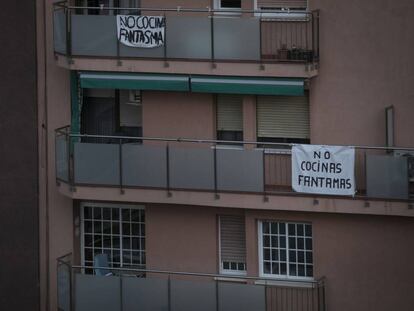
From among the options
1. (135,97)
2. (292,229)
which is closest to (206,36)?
(135,97)

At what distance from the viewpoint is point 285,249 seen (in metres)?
31.5

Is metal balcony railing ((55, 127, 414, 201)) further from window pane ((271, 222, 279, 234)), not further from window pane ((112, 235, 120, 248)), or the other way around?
window pane ((112, 235, 120, 248))

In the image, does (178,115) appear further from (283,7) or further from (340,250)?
(340,250)

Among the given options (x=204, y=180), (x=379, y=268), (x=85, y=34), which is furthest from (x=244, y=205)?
(x=85, y=34)

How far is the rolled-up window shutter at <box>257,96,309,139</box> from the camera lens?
3100 cm

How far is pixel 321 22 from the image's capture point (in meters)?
30.4

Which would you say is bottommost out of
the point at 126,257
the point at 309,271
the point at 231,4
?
A: the point at 309,271

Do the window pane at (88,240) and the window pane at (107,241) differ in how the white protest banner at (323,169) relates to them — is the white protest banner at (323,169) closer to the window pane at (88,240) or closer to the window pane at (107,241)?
the window pane at (107,241)

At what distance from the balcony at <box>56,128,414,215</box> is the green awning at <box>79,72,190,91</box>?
1.09 metres

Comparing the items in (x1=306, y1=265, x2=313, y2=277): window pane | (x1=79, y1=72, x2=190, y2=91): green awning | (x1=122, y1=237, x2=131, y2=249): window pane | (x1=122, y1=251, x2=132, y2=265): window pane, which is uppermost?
(x1=79, y1=72, x2=190, y2=91): green awning

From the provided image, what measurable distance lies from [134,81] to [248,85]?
2491 mm

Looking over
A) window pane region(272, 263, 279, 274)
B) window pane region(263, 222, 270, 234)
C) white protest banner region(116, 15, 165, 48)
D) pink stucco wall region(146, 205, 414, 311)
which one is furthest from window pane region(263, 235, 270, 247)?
white protest banner region(116, 15, 165, 48)

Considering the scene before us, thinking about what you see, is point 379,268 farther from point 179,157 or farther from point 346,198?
point 179,157

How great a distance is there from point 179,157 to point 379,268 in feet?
15.3
